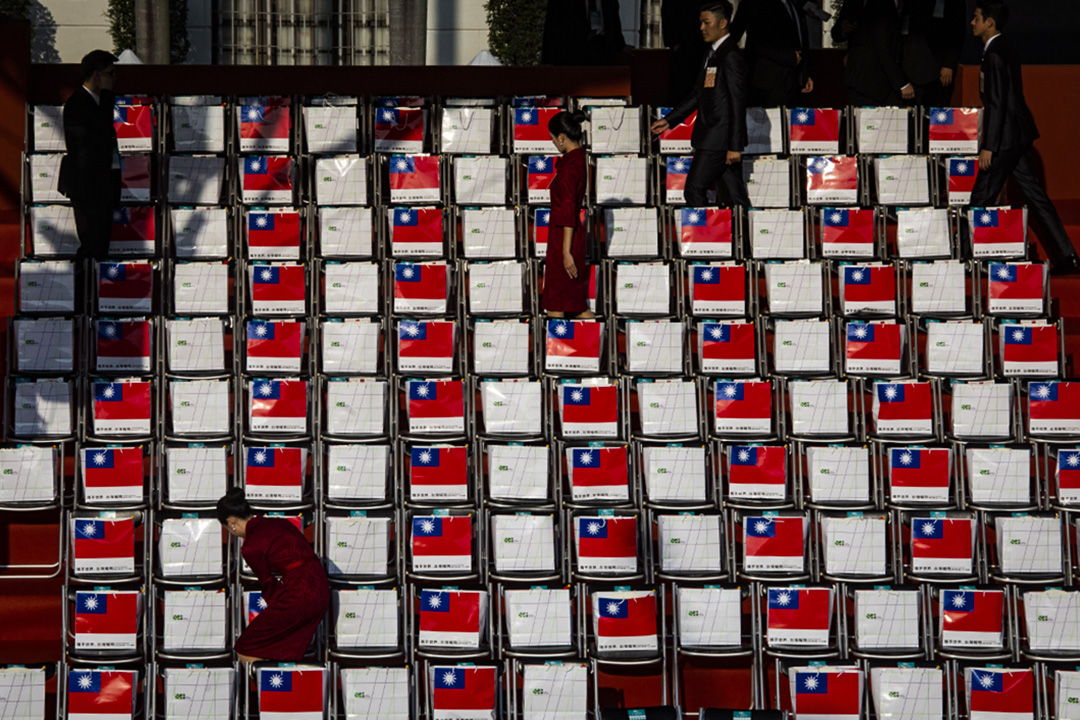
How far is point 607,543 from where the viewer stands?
22.9 ft

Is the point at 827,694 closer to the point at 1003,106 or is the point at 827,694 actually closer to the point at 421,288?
the point at 421,288

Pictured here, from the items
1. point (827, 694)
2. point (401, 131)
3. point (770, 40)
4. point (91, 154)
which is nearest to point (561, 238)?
point (401, 131)

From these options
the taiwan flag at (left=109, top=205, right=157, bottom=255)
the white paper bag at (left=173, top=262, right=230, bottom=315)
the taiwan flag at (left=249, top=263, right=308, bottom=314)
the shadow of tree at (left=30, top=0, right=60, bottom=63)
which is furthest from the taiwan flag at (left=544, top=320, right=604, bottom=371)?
the shadow of tree at (left=30, top=0, right=60, bottom=63)

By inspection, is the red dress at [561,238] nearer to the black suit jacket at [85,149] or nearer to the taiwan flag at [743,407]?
the taiwan flag at [743,407]

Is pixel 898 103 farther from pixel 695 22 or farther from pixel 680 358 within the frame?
pixel 680 358

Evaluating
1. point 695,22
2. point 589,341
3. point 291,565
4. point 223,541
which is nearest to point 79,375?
point 223,541

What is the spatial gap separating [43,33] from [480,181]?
30.5 ft

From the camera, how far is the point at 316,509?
7102 mm

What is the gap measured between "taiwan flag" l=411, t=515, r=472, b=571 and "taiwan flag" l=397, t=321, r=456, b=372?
3.33 feet

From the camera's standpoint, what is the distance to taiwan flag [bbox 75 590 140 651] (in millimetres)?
6699

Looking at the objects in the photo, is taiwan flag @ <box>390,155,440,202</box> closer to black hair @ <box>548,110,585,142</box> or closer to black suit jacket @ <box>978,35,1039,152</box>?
black hair @ <box>548,110,585,142</box>

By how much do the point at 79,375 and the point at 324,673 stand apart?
2.40 meters

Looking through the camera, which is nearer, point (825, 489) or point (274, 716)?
point (274, 716)

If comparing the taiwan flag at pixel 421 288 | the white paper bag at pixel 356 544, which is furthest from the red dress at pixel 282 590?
the taiwan flag at pixel 421 288
